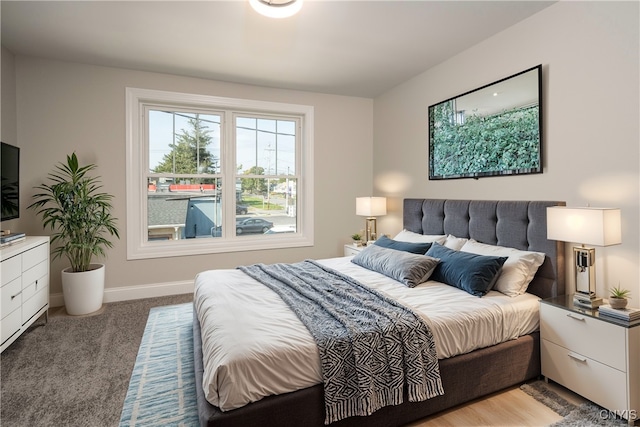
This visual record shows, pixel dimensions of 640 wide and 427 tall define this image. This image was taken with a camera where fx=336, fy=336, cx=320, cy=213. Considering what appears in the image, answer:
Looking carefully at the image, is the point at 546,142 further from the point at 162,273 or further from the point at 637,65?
the point at 162,273

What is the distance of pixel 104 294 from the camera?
12.1 ft

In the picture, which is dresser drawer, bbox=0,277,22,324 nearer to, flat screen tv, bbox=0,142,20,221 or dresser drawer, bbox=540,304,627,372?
flat screen tv, bbox=0,142,20,221

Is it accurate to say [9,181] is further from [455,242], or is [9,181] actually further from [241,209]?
[455,242]

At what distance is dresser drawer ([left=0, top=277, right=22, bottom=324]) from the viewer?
7.62 feet

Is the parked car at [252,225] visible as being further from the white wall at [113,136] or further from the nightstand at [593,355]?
the nightstand at [593,355]

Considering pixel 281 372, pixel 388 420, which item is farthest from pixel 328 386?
pixel 388 420

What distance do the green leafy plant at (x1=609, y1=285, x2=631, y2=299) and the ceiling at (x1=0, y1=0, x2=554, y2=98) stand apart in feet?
6.77

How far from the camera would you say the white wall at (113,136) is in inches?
135

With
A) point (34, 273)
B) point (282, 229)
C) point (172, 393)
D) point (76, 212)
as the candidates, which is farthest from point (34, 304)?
point (282, 229)

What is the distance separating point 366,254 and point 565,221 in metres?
1.57

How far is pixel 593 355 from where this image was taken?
191cm

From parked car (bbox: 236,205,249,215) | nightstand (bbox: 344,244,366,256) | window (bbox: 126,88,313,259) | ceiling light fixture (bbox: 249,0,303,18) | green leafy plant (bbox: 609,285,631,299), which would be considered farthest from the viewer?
parked car (bbox: 236,205,249,215)

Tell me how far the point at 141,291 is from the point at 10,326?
146 centimetres

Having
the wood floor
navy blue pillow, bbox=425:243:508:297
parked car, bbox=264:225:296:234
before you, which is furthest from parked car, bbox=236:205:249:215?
the wood floor
